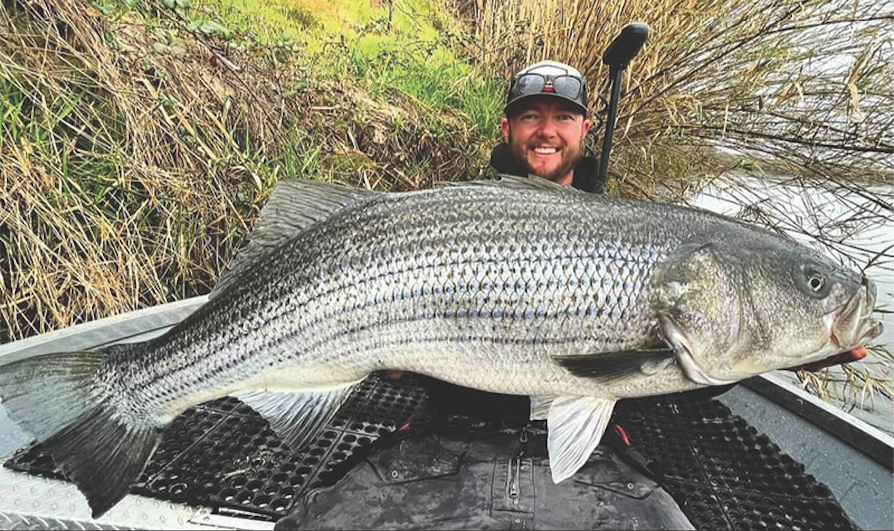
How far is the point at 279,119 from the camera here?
185 inches

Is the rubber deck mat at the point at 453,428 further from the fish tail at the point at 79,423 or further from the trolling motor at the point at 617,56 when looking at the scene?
the trolling motor at the point at 617,56

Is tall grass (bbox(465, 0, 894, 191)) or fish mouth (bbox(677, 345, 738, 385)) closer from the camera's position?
fish mouth (bbox(677, 345, 738, 385))

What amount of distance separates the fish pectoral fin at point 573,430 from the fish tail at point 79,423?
1.23 m

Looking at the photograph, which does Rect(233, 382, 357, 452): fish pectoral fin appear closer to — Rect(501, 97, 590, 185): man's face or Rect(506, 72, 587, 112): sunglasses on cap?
Rect(501, 97, 590, 185): man's face

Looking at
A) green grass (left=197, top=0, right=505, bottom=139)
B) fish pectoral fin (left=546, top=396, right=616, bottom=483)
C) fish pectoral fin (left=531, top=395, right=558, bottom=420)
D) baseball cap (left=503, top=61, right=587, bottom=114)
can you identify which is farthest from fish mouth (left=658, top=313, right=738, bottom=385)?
green grass (left=197, top=0, right=505, bottom=139)

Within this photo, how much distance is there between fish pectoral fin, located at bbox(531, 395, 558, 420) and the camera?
6.09ft

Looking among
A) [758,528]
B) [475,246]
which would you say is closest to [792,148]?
[758,528]

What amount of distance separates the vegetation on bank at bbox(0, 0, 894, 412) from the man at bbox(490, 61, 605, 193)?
6.05 ft

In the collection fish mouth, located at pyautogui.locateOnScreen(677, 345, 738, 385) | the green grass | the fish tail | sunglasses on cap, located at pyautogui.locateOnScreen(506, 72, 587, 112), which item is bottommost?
the fish tail

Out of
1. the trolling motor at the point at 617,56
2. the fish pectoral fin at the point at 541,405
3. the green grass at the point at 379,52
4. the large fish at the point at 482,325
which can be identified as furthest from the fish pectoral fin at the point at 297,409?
the green grass at the point at 379,52

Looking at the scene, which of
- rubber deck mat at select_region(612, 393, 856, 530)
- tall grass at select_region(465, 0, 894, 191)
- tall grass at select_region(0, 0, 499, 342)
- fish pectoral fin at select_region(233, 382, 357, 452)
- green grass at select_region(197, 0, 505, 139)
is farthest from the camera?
green grass at select_region(197, 0, 505, 139)

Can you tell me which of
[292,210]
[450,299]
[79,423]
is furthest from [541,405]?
[79,423]

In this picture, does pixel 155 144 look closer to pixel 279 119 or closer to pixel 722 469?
pixel 279 119

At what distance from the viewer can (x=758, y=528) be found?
190 cm
